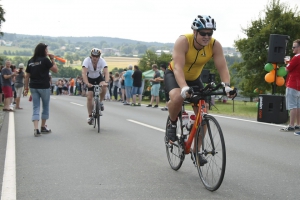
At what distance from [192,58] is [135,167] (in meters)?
1.92

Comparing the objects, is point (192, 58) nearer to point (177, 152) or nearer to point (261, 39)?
point (177, 152)

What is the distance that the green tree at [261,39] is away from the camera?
1962 inches

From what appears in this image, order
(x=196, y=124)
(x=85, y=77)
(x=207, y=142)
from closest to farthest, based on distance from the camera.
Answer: (x=207, y=142)
(x=196, y=124)
(x=85, y=77)

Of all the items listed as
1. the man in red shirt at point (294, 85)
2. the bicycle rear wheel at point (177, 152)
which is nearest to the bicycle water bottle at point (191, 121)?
the bicycle rear wheel at point (177, 152)

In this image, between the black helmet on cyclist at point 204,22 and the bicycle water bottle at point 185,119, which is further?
the bicycle water bottle at point 185,119

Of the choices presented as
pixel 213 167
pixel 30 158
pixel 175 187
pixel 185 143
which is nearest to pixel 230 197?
pixel 213 167

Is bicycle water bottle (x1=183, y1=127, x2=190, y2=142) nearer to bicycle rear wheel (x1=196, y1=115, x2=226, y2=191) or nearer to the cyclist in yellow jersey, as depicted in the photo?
the cyclist in yellow jersey

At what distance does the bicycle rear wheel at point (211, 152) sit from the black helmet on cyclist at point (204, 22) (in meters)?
1.07

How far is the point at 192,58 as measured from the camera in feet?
20.2

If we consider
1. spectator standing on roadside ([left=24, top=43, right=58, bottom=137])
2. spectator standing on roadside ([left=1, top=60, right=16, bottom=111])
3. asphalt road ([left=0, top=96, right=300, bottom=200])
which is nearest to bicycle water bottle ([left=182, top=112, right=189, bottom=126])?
asphalt road ([left=0, top=96, right=300, bottom=200])

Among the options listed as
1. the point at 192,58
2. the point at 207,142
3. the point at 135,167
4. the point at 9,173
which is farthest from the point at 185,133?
the point at 9,173

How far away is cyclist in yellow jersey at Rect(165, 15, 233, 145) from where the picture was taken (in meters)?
5.85

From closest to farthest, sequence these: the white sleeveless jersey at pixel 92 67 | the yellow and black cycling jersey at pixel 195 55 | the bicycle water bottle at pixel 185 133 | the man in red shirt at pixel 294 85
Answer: the yellow and black cycling jersey at pixel 195 55, the bicycle water bottle at pixel 185 133, the man in red shirt at pixel 294 85, the white sleeveless jersey at pixel 92 67

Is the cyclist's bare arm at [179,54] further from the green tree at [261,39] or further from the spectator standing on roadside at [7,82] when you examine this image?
the green tree at [261,39]
